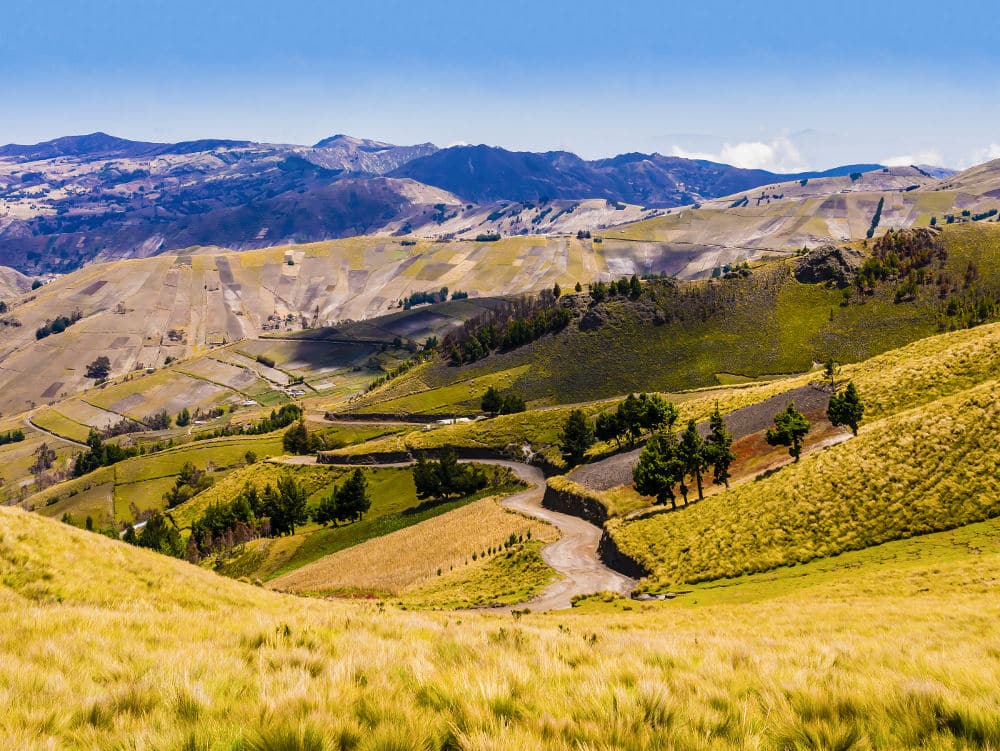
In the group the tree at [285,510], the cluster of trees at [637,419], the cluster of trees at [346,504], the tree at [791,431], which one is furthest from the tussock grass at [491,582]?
the tree at [285,510]

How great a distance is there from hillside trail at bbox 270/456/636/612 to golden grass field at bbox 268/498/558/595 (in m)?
3.15

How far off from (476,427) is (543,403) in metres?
37.8

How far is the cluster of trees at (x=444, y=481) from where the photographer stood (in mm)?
107812

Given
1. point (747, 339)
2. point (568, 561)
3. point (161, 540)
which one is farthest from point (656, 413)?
point (747, 339)

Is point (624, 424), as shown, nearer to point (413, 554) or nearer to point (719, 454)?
point (719, 454)

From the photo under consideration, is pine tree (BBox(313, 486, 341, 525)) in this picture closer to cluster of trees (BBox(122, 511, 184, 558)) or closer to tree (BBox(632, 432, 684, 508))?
cluster of trees (BBox(122, 511, 184, 558))

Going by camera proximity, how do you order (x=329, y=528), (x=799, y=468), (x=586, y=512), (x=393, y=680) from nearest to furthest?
(x=393, y=680)
(x=799, y=468)
(x=586, y=512)
(x=329, y=528)

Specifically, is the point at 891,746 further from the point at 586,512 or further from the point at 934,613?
the point at 586,512

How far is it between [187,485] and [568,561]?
140m

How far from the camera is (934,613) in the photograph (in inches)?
886

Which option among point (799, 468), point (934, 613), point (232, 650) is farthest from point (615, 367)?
point (232, 650)

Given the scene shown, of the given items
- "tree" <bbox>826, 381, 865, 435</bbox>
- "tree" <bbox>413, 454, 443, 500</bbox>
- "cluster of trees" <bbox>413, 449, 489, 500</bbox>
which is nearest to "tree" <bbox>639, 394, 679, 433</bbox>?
"tree" <bbox>826, 381, 865, 435</bbox>

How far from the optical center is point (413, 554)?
76.8 meters

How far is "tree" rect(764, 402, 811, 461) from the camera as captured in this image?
6612 cm
